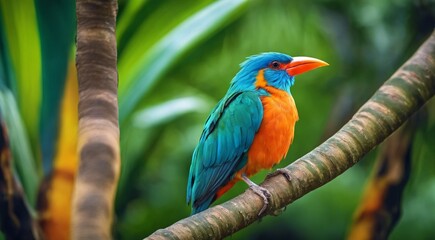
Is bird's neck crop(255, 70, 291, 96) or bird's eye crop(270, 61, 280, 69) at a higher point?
bird's eye crop(270, 61, 280, 69)

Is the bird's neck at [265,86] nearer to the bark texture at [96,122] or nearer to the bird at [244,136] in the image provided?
the bird at [244,136]

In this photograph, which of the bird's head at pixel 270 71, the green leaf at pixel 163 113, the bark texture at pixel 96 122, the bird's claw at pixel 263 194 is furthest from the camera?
the green leaf at pixel 163 113

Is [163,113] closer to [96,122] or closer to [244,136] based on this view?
[244,136]

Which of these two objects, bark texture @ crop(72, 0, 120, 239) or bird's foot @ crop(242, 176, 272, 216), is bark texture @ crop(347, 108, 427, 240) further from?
bark texture @ crop(72, 0, 120, 239)

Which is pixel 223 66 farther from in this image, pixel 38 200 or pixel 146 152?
pixel 38 200

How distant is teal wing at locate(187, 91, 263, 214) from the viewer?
1380 mm

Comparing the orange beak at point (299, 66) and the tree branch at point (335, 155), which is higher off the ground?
the orange beak at point (299, 66)

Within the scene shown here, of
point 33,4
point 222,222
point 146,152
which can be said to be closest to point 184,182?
point 146,152

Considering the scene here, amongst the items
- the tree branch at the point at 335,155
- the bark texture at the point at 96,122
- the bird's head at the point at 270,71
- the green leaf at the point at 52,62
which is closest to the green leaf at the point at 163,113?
the green leaf at the point at 52,62

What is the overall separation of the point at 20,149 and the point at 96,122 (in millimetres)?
1233

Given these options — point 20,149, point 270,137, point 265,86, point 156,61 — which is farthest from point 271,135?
point 20,149

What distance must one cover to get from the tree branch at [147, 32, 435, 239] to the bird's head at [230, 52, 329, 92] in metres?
0.19

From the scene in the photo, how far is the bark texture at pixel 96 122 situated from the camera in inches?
28.1

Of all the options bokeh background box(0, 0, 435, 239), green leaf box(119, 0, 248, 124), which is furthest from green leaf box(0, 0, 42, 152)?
green leaf box(119, 0, 248, 124)
